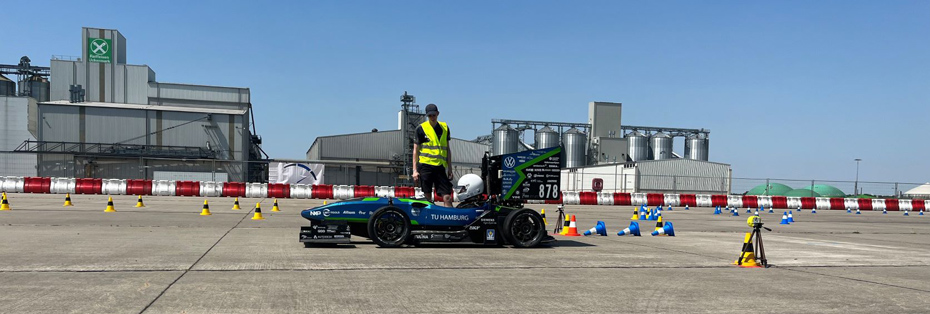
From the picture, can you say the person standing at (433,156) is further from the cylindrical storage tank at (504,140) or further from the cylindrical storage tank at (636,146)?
the cylindrical storage tank at (636,146)

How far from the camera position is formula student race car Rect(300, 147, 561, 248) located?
8273 mm

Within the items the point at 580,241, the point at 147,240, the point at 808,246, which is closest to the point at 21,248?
the point at 147,240

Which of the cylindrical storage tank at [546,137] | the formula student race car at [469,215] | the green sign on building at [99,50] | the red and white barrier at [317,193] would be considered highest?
the green sign on building at [99,50]

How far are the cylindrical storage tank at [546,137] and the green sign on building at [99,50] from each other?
3980 cm

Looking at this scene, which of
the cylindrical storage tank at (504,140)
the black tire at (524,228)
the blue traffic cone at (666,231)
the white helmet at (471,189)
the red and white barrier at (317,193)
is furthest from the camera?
the cylindrical storage tank at (504,140)

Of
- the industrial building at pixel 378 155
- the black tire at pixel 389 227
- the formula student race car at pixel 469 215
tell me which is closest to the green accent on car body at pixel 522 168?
the formula student race car at pixel 469 215

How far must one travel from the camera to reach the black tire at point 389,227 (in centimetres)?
829

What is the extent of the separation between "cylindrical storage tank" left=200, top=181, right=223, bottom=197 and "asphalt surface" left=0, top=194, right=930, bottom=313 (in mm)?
22315

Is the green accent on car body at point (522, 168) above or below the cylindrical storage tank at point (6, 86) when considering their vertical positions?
below

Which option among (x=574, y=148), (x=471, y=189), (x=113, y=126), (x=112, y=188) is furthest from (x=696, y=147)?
(x=471, y=189)

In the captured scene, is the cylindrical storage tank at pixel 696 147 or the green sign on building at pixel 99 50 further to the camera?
the cylindrical storage tank at pixel 696 147

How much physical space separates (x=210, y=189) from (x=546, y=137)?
39302 mm

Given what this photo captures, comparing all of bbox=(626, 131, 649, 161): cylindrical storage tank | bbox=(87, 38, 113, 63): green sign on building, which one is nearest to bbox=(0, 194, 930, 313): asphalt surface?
bbox=(87, 38, 113, 63): green sign on building

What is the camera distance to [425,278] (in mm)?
5734
